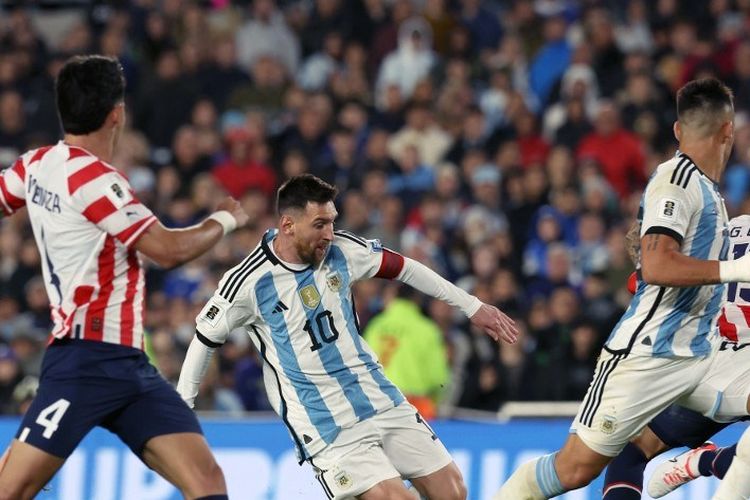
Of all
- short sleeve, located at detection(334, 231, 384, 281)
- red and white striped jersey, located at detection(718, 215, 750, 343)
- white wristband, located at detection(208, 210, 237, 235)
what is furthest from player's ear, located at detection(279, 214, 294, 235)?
red and white striped jersey, located at detection(718, 215, 750, 343)

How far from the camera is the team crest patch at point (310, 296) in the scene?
23.8ft

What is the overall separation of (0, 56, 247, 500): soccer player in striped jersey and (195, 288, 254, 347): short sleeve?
83cm

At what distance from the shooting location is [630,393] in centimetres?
679

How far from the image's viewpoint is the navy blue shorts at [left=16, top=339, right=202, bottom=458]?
20.3 feet

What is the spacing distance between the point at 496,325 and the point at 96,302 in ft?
6.78

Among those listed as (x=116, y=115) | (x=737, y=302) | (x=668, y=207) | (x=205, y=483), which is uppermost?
(x=116, y=115)

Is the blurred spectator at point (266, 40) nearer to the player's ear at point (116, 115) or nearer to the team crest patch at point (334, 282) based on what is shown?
the team crest patch at point (334, 282)

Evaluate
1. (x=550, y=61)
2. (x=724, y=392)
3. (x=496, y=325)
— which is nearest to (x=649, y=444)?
(x=724, y=392)

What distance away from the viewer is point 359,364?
7367 millimetres

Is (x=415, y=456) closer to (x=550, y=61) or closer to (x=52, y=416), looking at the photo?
(x=52, y=416)

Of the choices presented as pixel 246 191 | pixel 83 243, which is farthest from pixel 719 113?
pixel 246 191

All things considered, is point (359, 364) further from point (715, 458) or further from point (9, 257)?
point (9, 257)

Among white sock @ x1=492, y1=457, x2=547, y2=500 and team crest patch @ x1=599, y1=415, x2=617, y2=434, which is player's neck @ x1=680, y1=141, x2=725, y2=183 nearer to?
team crest patch @ x1=599, y1=415, x2=617, y2=434

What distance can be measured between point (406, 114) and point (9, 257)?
4237 millimetres
